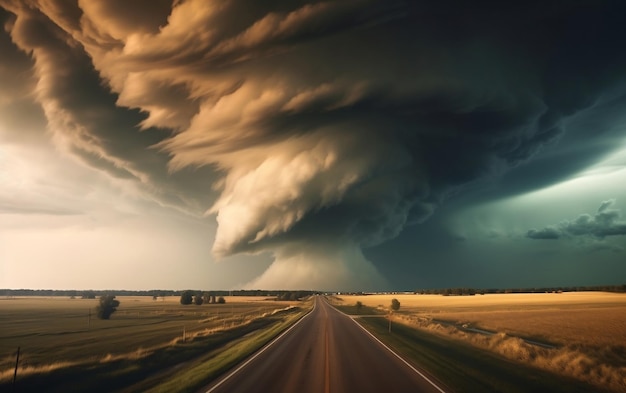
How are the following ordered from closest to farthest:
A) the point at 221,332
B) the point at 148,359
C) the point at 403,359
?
the point at 403,359 → the point at 148,359 → the point at 221,332

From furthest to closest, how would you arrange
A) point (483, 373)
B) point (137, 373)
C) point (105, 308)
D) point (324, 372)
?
point (105, 308), point (137, 373), point (483, 373), point (324, 372)

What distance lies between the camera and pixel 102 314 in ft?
243

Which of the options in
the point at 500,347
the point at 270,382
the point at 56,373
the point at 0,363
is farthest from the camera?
the point at 500,347

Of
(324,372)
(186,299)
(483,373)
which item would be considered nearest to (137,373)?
(324,372)

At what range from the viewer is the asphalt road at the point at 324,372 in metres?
14.5

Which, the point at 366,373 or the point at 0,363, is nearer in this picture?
the point at 366,373

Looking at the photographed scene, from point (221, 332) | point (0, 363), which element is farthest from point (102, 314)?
point (0, 363)

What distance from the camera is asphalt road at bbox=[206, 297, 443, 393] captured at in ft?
47.4

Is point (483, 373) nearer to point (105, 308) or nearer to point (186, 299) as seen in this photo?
point (105, 308)

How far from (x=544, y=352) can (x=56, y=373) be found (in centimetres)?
2748

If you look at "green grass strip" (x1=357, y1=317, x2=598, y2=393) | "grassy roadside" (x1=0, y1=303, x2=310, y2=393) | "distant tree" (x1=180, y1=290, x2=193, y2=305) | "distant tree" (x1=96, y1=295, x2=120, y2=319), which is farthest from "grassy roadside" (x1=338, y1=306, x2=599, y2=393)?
"distant tree" (x1=180, y1=290, x2=193, y2=305)

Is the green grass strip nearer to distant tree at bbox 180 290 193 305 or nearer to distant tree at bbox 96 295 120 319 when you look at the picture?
distant tree at bbox 96 295 120 319

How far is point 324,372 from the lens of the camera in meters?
17.3

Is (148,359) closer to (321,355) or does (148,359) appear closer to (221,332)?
(321,355)
